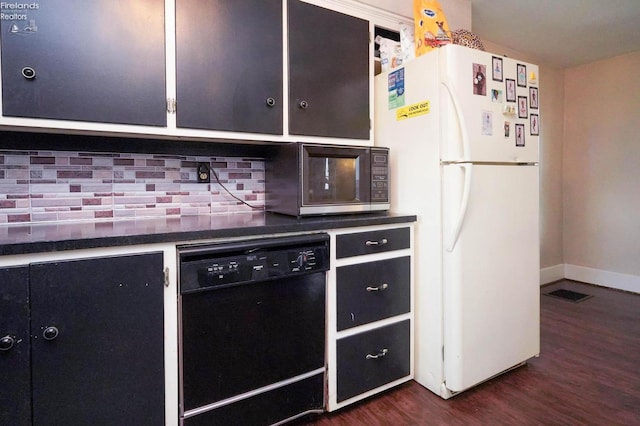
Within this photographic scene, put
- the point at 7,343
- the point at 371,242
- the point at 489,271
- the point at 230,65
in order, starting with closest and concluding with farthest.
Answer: the point at 7,343 < the point at 230,65 < the point at 371,242 < the point at 489,271

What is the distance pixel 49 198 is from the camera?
1.52m

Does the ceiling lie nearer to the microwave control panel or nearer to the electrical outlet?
the microwave control panel

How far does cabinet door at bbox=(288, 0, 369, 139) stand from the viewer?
173cm

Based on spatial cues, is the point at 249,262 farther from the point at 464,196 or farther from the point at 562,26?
the point at 562,26

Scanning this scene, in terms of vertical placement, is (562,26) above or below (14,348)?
above

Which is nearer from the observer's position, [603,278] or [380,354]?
[380,354]

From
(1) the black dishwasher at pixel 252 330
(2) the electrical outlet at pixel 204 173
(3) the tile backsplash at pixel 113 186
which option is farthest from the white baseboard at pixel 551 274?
(2) the electrical outlet at pixel 204 173

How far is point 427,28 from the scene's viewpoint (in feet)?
6.12

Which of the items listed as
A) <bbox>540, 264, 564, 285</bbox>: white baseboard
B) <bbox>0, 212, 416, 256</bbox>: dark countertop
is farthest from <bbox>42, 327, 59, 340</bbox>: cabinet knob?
<bbox>540, 264, 564, 285</bbox>: white baseboard

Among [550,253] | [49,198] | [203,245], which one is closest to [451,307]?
[203,245]

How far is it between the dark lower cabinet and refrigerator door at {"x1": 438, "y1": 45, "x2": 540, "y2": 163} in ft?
4.59

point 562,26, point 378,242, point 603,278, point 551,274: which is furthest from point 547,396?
point 562,26

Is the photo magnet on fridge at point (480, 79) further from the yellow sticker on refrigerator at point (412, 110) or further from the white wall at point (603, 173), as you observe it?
the white wall at point (603, 173)

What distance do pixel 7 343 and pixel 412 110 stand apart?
186cm
